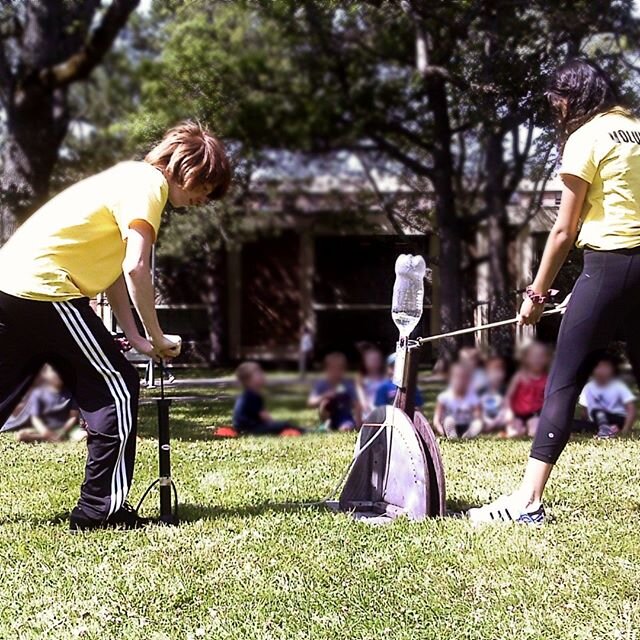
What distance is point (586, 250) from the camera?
3.48 meters

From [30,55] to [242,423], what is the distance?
766 cm

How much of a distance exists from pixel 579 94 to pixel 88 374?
213 centimetres

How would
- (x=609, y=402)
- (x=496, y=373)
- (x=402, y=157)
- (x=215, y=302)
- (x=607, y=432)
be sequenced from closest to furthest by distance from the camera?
(x=496, y=373) → (x=607, y=432) → (x=609, y=402) → (x=215, y=302) → (x=402, y=157)

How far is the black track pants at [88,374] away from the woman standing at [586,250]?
1411 mm

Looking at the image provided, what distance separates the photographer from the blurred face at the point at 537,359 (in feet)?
16.3

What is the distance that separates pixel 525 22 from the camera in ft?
26.1

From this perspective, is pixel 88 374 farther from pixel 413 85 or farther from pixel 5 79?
pixel 413 85

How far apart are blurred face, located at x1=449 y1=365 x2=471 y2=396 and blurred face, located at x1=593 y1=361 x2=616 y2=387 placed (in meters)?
1.55

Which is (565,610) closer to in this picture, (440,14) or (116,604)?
(116,604)

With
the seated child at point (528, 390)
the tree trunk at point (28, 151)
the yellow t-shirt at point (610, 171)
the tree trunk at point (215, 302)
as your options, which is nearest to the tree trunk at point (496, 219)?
the seated child at point (528, 390)

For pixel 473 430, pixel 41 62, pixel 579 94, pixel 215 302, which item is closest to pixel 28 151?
pixel 41 62

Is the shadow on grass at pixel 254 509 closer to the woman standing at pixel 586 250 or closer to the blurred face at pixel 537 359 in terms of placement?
the woman standing at pixel 586 250

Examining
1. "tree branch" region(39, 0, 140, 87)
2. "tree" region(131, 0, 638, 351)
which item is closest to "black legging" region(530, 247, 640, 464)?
"tree" region(131, 0, 638, 351)

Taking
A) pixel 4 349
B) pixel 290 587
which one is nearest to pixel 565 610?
pixel 290 587
